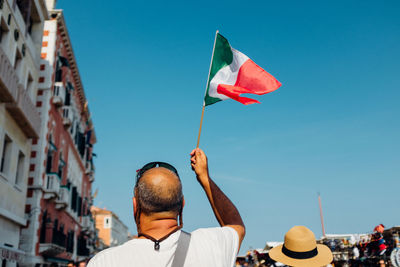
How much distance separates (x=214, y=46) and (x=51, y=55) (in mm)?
16902

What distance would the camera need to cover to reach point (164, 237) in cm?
185

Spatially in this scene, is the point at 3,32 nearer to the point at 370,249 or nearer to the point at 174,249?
the point at 174,249

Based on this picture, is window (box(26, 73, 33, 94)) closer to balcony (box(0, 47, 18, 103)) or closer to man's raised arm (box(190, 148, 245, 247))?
balcony (box(0, 47, 18, 103))

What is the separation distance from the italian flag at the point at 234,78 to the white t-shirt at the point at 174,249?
205 cm

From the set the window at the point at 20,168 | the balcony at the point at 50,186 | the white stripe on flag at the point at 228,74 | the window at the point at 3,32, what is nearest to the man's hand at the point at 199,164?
the white stripe on flag at the point at 228,74

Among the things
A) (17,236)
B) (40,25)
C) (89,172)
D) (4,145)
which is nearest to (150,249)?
(4,145)

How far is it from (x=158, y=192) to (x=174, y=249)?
28 cm

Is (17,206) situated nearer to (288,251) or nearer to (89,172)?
(288,251)

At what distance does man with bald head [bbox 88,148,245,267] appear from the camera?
179 centimetres

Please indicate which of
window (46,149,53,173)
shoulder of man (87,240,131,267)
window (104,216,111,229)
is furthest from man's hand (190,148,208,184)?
window (104,216,111,229)

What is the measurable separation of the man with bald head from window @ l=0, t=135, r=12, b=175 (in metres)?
12.9

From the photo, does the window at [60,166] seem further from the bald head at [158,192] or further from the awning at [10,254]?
the bald head at [158,192]

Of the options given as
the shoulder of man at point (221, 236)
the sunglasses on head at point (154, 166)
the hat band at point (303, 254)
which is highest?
the sunglasses on head at point (154, 166)

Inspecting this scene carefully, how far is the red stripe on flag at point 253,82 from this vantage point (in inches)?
165
